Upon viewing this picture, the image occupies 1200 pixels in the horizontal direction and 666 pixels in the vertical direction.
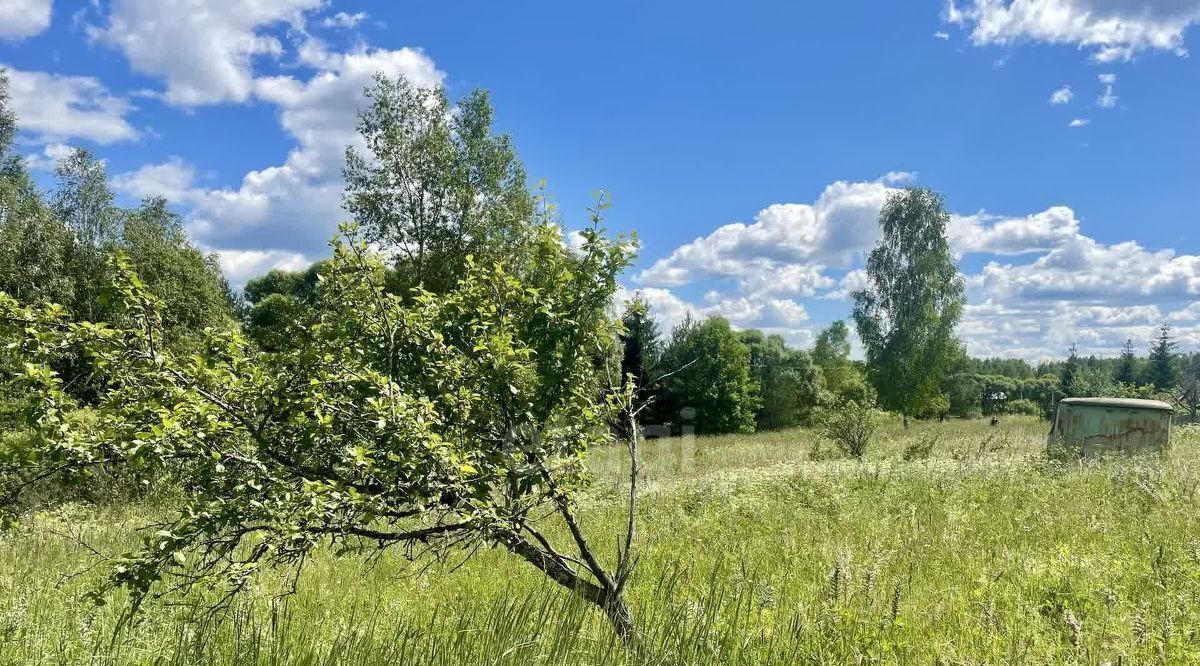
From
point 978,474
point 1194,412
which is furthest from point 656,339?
point 978,474

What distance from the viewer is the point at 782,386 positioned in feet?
184

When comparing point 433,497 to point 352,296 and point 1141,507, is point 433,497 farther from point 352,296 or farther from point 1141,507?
point 1141,507

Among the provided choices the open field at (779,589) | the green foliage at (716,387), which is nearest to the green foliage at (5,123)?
the open field at (779,589)

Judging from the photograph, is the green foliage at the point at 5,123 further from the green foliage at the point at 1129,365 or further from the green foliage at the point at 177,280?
the green foliage at the point at 1129,365

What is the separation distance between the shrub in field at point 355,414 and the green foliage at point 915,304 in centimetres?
3516

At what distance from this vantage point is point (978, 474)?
11453 mm

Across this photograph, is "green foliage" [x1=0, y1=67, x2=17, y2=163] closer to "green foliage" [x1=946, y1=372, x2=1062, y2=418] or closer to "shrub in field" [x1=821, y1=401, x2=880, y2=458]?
"shrub in field" [x1=821, y1=401, x2=880, y2=458]

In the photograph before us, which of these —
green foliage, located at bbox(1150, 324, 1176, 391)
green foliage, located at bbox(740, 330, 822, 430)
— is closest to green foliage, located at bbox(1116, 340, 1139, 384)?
green foliage, located at bbox(1150, 324, 1176, 391)

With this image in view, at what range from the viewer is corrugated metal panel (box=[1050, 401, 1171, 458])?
1316cm

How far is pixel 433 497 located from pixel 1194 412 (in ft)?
123

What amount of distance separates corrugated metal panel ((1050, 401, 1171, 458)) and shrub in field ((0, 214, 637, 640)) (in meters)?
13.0

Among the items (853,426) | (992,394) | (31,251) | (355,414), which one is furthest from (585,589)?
(992,394)

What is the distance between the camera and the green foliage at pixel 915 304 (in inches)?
1393

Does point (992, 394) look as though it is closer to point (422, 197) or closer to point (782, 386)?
point (782, 386)
